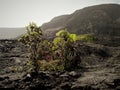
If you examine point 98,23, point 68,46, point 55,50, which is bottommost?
point 55,50

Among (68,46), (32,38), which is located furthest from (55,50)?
(32,38)

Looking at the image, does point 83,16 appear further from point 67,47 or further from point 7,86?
point 7,86

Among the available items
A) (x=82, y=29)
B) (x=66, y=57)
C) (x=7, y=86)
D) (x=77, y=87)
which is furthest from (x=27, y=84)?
(x=82, y=29)

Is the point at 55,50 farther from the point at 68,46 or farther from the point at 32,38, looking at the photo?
the point at 32,38

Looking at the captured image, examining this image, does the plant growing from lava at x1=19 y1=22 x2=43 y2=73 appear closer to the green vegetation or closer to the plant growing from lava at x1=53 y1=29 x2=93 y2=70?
the green vegetation

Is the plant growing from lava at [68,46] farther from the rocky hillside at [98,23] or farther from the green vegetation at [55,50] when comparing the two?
the rocky hillside at [98,23]

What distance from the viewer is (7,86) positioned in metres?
8.38

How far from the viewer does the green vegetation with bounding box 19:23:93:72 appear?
1056 cm

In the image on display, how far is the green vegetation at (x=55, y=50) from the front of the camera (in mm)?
10562

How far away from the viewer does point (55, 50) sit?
12.7 metres

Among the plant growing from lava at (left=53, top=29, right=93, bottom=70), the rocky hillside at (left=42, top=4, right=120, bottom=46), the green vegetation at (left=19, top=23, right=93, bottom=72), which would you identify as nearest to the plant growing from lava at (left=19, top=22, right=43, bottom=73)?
the green vegetation at (left=19, top=23, right=93, bottom=72)

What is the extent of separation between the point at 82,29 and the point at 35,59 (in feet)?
101

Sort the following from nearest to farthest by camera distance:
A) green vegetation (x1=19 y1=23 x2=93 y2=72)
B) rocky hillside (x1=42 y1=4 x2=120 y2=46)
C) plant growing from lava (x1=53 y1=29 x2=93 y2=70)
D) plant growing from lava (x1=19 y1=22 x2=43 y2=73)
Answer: plant growing from lava (x1=19 y1=22 x2=43 y2=73), green vegetation (x1=19 y1=23 x2=93 y2=72), plant growing from lava (x1=53 y1=29 x2=93 y2=70), rocky hillside (x1=42 y1=4 x2=120 y2=46)

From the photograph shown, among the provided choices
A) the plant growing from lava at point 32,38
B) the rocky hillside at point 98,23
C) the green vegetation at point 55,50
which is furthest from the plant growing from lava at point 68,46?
the rocky hillside at point 98,23
